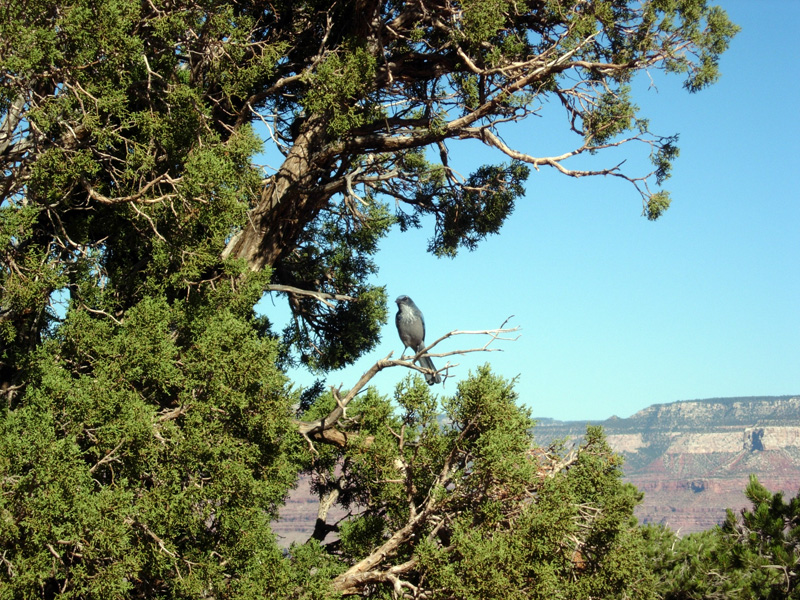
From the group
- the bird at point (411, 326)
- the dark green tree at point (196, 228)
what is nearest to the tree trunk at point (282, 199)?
the dark green tree at point (196, 228)

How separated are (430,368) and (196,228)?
3592 mm

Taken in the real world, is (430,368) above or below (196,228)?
below

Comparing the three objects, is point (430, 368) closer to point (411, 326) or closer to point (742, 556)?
point (411, 326)

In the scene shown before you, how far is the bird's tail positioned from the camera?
11.1 m

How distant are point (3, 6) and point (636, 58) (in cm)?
877

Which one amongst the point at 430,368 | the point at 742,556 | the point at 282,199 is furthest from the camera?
the point at 742,556

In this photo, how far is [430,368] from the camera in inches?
432

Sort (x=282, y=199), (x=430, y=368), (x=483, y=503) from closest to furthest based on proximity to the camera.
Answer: (x=483, y=503), (x=430, y=368), (x=282, y=199)

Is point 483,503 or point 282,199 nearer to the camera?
point 483,503

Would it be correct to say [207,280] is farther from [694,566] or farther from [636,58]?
[694,566]

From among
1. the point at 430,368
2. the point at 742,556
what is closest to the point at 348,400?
the point at 430,368

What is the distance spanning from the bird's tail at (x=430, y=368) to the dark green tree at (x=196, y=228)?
2.18ft

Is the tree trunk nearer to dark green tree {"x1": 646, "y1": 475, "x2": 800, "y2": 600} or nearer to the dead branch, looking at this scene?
the dead branch

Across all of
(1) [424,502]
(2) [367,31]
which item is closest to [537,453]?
(1) [424,502]
